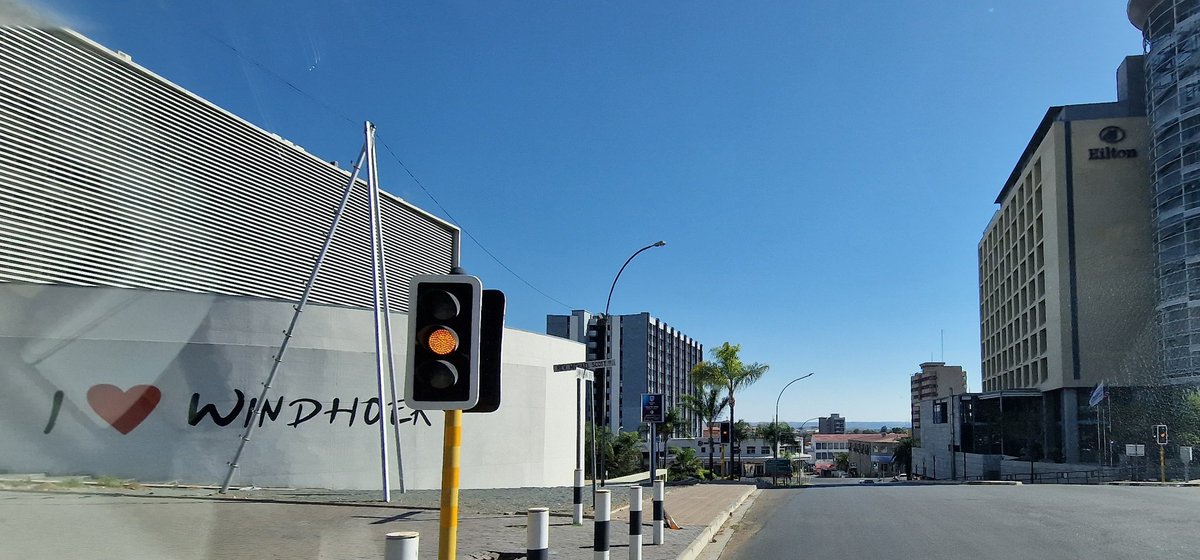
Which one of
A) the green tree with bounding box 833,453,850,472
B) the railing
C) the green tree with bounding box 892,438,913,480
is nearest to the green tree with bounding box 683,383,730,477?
the railing

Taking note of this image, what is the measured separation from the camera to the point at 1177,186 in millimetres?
57031

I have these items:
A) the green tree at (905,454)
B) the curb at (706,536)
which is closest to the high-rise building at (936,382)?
the green tree at (905,454)

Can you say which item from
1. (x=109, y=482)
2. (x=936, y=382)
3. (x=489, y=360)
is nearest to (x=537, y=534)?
(x=489, y=360)

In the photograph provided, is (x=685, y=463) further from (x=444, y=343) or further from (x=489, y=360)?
(x=444, y=343)

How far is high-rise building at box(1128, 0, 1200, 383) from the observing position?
56375 millimetres

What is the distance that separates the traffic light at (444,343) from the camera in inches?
214

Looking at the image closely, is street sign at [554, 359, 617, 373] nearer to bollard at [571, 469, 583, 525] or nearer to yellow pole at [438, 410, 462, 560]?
bollard at [571, 469, 583, 525]

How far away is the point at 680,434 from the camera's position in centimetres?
9706

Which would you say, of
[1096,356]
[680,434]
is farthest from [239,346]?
[680,434]

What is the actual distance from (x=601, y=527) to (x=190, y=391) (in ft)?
52.3

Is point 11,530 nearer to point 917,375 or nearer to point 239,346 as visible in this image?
point 239,346

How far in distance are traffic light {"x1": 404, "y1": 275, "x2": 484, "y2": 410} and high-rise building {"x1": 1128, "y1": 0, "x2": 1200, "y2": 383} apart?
6370cm

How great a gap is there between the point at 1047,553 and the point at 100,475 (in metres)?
18.5

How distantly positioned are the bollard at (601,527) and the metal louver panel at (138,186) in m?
13.1
